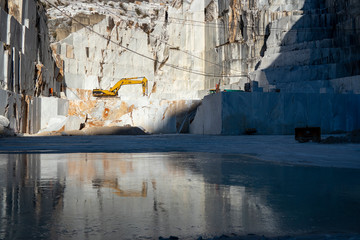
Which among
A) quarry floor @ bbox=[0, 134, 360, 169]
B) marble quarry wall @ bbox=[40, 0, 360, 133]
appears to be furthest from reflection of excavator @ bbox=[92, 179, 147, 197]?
marble quarry wall @ bbox=[40, 0, 360, 133]

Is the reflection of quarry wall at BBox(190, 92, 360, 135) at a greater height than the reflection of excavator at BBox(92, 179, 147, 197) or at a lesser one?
greater

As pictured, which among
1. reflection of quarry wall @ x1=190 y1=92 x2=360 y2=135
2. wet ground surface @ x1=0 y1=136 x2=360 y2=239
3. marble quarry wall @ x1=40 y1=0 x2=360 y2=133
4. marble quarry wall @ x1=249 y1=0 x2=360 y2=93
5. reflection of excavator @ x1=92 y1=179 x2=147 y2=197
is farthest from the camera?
marble quarry wall @ x1=249 y1=0 x2=360 y2=93

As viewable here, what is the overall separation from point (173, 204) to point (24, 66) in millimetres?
25669

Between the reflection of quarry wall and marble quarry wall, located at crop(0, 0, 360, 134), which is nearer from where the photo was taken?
the reflection of quarry wall

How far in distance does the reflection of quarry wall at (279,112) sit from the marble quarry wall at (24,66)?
12.3 m

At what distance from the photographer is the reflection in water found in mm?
2035

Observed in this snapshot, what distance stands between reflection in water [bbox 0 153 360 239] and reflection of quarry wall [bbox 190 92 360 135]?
15304 millimetres

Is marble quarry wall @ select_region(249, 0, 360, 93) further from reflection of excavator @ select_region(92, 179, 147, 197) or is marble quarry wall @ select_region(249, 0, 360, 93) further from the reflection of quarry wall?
reflection of excavator @ select_region(92, 179, 147, 197)

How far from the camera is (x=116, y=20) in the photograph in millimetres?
47969

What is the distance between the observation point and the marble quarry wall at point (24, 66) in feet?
71.9

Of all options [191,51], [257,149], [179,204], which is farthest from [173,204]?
[191,51]

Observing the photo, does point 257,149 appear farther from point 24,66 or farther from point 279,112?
point 24,66

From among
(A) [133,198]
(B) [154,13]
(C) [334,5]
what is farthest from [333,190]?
(B) [154,13]

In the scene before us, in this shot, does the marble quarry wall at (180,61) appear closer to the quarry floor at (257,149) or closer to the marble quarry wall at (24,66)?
the marble quarry wall at (24,66)
